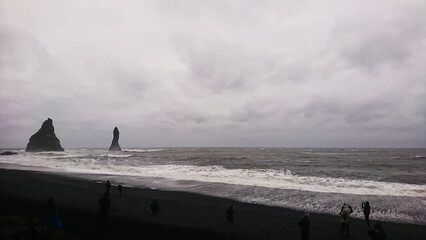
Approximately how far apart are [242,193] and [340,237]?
13634mm

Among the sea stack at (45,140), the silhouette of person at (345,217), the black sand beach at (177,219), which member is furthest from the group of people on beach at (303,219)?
the sea stack at (45,140)

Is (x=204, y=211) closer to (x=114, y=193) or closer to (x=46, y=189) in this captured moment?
(x=114, y=193)

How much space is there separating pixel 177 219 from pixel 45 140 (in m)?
174

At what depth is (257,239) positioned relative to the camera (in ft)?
50.2

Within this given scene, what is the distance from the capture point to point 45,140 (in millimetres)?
164875

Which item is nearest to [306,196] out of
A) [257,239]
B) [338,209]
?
[338,209]

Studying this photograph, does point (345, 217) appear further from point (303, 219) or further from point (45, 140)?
point (45, 140)

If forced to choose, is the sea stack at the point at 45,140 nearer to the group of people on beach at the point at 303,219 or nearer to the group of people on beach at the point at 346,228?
the group of people on beach at the point at 303,219

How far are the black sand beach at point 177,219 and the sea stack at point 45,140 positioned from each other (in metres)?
158

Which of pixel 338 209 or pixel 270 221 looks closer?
pixel 270 221

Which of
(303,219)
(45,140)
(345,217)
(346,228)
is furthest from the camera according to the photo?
(45,140)

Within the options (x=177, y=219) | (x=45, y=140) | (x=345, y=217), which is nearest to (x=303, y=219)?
(x=345, y=217)

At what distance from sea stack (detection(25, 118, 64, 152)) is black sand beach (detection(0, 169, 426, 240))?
519 ft

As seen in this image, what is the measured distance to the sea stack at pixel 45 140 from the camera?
164m
